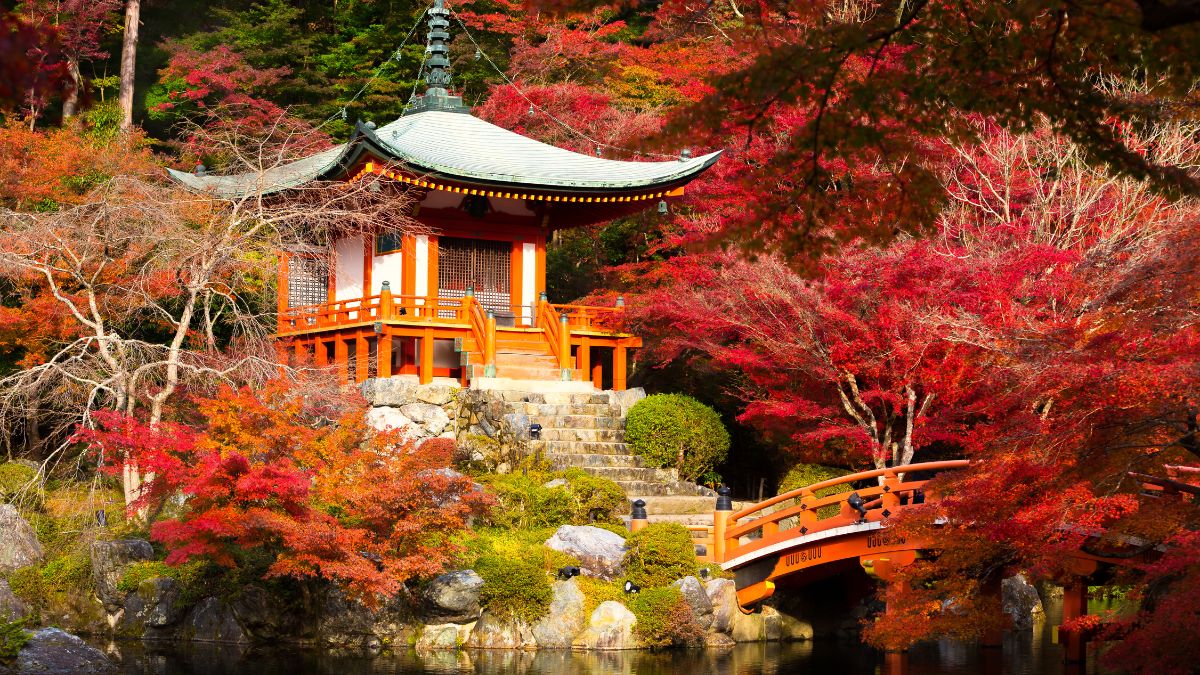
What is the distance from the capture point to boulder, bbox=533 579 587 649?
14133 millimetres

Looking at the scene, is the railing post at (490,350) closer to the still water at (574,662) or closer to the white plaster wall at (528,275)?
the white plaster wall at (528,275)

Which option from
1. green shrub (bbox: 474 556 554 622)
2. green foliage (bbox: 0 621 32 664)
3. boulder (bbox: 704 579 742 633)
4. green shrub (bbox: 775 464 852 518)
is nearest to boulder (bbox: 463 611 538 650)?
green shrub (bbox: 474 556 554 622)

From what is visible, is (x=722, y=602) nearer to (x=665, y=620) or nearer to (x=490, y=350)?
(x=665, y=620)

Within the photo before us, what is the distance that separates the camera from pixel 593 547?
49.1 feet

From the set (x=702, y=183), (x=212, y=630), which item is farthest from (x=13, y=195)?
(x=702, y=183)

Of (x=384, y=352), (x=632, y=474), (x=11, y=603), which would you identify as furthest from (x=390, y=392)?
(x=11, y=603)

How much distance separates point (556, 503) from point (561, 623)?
229cm

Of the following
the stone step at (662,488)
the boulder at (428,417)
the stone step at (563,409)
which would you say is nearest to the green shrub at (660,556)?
the stone step at (662,488)

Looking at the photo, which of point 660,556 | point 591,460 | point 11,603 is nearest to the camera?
point 660,556

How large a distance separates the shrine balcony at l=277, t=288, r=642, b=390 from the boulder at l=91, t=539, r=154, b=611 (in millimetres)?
4007

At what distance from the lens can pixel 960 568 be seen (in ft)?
42.5

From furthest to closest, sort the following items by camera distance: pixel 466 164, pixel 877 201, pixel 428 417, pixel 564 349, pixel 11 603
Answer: pixel 564 349, pixel 466 164, pixel 428 417, pixel 11 603, pixel 877 201

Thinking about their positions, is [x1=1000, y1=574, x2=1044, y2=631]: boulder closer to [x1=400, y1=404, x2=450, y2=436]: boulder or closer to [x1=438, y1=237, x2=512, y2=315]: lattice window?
[x1=400, y1=404, x2=450, y2=436]: boulder

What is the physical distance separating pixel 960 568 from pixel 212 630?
311 inches
